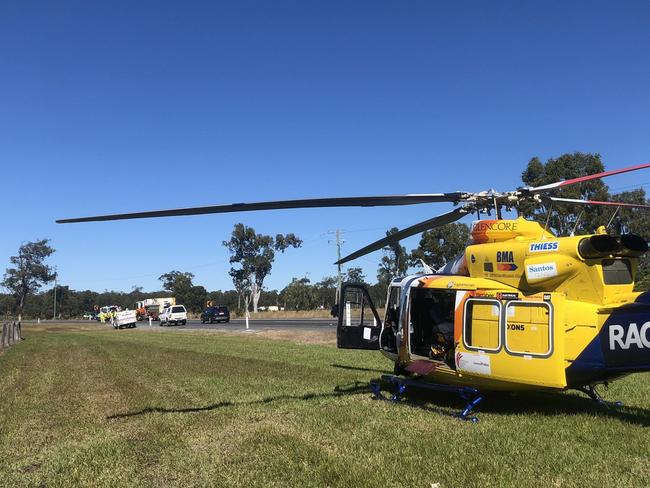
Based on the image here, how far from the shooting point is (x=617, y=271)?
24.1 feet

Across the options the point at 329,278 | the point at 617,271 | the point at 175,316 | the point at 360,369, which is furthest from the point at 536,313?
the point at 329,278

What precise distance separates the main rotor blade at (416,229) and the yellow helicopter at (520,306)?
0.13 ft

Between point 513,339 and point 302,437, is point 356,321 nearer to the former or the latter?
point 513,339

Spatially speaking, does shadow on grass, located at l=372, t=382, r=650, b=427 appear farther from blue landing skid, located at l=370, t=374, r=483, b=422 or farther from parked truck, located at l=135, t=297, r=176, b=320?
parked truck, located at l=135, t=297, r=176, b=320

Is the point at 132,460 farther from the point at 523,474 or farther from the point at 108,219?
the point at 523,474

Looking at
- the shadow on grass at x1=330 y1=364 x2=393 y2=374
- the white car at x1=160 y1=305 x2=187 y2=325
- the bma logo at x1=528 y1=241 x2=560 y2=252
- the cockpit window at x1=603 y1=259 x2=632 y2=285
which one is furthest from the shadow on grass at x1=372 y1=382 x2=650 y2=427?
the white car at x1=160 y1=305 x2=187 y2=325

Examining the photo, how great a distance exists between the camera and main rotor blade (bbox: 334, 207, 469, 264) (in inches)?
356

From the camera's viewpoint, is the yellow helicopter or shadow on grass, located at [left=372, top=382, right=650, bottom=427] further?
shadow on grass, located at [left=372, top=382, right=650, bottom=427]

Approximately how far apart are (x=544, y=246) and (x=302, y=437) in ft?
14.3

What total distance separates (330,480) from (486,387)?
3649mm

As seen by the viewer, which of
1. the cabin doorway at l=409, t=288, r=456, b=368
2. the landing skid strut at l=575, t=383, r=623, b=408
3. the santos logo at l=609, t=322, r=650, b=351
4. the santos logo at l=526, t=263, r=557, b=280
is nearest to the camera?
the santos logo at l=609, t=322, r=650, b=351

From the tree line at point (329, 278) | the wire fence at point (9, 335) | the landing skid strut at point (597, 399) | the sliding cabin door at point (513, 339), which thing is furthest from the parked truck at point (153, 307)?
the landing skid strut at point (597, 399)

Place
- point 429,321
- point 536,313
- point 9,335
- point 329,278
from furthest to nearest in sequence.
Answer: point 329,278 → point 9,335 → point 429,321 → point 536,313

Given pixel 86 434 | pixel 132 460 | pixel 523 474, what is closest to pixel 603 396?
pixel 523 474
